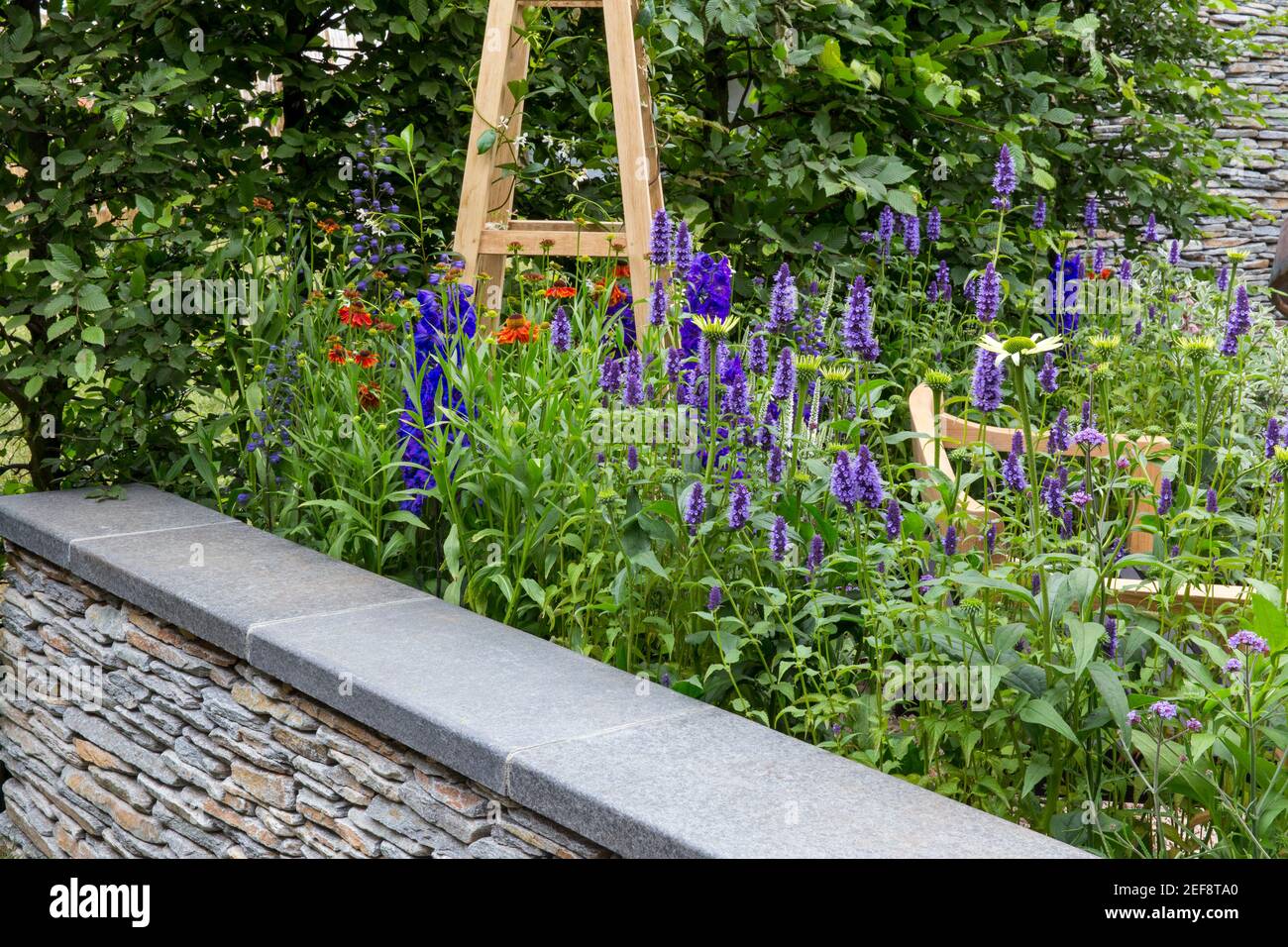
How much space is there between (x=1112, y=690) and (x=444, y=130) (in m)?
3.50

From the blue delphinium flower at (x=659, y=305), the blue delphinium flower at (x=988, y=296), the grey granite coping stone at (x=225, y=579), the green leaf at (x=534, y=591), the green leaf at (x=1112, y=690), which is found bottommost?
the grey granite coping stone at (x=225, y=579)

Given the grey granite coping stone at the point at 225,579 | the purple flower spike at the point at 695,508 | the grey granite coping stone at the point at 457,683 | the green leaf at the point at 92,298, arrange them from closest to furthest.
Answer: the grey granite coping stone at the point at 457,683, the purple flower spike at the point at 695,508, the grey granite coping stone at the point at 225,579, the green leaf at the point at 92,298

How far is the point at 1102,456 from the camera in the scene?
10.8 feet

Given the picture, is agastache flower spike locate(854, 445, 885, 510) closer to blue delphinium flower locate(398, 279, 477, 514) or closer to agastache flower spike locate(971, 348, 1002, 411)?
agastache flower spike locate(971, 348, 1002, 411)

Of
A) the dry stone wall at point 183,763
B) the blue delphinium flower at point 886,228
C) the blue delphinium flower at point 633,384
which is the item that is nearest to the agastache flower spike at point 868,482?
the blue delphinium flower at point 633,384

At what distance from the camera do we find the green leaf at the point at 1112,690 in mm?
1898

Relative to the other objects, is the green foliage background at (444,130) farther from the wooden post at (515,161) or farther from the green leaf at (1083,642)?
the green leaf at (1083,642)

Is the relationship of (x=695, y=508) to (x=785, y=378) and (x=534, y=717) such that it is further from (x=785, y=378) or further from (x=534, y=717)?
(x=534, y=717)

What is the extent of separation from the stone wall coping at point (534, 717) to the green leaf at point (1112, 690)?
0.72ft

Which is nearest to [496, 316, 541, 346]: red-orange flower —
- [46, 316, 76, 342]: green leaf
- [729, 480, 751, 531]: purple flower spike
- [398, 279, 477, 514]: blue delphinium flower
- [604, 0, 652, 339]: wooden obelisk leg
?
[398, 279, 477, 514]: blue delphinium flower

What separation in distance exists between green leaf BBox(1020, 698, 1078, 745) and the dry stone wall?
2.33ft

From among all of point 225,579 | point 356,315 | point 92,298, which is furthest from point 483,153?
point 225,579
